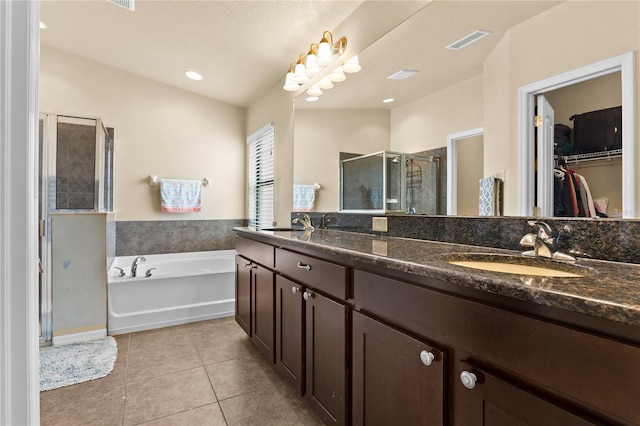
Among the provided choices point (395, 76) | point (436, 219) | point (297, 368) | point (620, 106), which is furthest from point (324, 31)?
point (297, 368)

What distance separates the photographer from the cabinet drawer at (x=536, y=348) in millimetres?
546

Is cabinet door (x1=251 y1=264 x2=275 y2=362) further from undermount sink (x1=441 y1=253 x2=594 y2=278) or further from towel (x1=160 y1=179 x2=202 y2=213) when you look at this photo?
towel (x1=160 y1=179 x2=202 y2=213)

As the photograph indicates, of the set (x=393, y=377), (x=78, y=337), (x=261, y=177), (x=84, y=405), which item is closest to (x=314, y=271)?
(x=393, y=377)

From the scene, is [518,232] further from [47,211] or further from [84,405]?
[47,211]

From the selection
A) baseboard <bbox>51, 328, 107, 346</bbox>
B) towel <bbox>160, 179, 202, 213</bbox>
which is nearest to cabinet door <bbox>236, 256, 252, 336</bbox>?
baseboard <bbox>51, 328, 107, 346</bbox>

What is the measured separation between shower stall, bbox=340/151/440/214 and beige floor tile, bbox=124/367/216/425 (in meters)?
1.43

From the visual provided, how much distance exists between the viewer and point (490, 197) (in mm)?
1374

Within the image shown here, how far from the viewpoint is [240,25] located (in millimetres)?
2506

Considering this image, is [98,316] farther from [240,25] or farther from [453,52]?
[453,52]

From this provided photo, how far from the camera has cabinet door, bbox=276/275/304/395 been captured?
1.60 meters

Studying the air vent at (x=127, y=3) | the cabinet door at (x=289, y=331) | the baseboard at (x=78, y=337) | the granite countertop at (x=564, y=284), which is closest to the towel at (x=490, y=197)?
the granite countertop at (x=564, y=284)

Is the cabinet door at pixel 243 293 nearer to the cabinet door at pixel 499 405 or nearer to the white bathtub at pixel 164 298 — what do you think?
the white bathtub at pixel 164 298

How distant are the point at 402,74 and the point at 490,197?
866 mm

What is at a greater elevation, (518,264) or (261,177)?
(261,177)
